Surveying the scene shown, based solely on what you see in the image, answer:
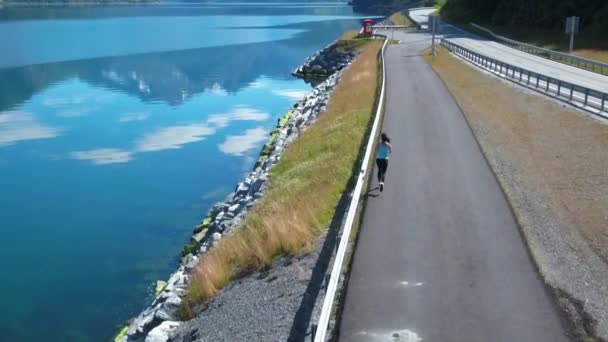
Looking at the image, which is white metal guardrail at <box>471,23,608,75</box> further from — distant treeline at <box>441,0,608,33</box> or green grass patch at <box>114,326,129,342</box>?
green grass patch at <box>114,326,129,342</box>

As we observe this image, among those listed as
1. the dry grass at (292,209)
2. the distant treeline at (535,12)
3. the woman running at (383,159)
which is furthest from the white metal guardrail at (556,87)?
the distant treeline at (535,12)

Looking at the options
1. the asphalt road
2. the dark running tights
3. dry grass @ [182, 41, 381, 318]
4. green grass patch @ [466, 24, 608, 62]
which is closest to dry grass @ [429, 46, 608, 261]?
the dark running tights

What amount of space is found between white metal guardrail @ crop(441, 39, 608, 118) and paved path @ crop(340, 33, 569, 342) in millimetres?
8740

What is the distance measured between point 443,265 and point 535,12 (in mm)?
70483

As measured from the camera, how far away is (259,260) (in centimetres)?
1334

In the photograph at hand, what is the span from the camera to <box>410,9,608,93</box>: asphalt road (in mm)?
34906

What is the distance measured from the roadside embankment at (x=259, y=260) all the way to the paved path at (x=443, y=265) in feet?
3.40

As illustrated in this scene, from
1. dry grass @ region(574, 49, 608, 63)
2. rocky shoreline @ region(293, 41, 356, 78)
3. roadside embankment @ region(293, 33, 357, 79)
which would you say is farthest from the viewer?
roadside embankment @ region(293, 33, 357, 79)

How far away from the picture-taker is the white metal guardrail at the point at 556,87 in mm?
25125

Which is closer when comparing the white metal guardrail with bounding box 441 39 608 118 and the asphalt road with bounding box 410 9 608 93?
the white metal guardrail with bounding box 441 39 608 118

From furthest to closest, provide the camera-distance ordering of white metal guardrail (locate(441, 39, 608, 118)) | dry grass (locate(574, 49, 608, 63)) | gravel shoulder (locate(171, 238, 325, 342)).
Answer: dry grass (locate(574, 49, 608, 63)) → white metal guardrail (locate(441, 39, 608, 118)) → gravel shoulder (locate(171, 238, 325, 342))

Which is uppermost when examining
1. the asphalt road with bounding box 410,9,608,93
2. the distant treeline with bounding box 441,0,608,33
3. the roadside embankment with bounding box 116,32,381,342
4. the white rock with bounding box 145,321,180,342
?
the distant treeline with bounding box 441,0,608,33

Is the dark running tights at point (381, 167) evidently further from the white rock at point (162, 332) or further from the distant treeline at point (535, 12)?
the distant treeline at point (535, 12)

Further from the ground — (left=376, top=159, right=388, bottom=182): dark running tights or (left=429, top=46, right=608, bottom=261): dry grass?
(left=376, top=159, right=388, bottom=182): dark running tights
